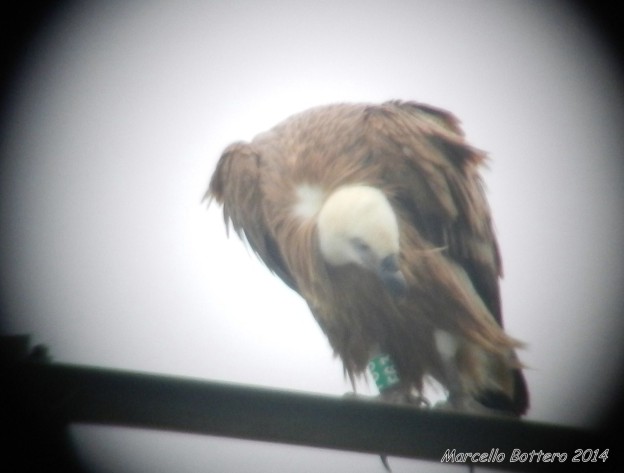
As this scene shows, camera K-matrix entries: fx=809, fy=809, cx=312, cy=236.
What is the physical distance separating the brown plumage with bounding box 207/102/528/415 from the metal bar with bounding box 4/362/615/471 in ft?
5.84

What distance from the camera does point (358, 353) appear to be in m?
4.20

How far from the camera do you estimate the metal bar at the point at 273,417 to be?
1.67m

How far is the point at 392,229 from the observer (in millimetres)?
3709

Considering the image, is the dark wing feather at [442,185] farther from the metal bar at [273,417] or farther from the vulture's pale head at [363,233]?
the metal bar at [273,417]

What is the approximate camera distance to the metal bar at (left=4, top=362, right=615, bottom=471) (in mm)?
1669

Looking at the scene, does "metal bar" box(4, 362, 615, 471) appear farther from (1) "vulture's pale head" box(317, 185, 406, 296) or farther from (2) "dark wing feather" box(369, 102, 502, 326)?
(2) "dark wing feather" box(369, 102, 502, 326)

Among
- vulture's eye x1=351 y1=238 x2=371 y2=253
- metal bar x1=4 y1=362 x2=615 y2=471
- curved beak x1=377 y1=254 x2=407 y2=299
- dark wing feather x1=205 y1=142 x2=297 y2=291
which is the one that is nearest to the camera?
metal bar x1=4 y1=362 x2=615 y2=471

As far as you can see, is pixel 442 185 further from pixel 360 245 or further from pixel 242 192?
pixel 242 192

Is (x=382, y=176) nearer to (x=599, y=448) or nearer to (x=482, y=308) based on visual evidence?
(x=482, y=308)

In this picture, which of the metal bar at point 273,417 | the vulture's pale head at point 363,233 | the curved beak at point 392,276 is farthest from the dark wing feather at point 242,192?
the metal bar at point 273,417

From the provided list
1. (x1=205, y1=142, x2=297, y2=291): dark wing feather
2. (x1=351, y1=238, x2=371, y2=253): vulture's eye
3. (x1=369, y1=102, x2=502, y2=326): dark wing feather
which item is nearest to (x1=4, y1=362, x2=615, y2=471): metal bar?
(x1=351, y1=238, x2=371, y2=253): vulture's eye

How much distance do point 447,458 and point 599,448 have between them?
0.38m

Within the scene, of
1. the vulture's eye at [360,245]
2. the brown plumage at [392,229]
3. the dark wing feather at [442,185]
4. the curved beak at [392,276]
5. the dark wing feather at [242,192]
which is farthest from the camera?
the dark wing feather at [242,192]

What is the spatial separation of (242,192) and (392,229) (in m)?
0.87
